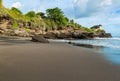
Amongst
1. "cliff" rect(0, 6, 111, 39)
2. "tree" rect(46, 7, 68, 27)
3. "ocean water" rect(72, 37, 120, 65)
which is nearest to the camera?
"ocean water" rect(72, 37, 120, 65)

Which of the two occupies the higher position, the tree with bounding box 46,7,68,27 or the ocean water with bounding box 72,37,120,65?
the tree with bounding box 46,7,68,27

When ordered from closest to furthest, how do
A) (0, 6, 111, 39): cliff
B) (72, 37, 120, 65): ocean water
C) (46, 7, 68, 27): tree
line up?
(72, 37, 120, 65): ocean water
(0, 6, 111, 39): cliff
(46, 7, 68, 27): tree

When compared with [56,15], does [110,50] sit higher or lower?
lower

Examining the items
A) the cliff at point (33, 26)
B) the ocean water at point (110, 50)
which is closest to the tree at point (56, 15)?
the cliff at point (33, 26)

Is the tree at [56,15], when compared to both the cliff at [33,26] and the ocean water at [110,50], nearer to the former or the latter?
the cliff at [33,26]

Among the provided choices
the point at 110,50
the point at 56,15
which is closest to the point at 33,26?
the point at 56,15

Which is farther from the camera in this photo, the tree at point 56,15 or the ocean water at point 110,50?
the tree at point 56,15

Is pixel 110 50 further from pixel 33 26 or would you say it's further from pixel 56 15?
pixel 56 15

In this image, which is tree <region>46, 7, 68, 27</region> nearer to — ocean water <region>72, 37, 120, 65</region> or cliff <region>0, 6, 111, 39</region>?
cliff <region>0, 6, 111, 39</region>

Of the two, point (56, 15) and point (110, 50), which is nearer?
point (110, 50)

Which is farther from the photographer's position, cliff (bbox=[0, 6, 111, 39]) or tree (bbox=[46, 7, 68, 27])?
tree (bbox=[46, 7, 68, 27])

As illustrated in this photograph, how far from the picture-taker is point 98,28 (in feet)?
447

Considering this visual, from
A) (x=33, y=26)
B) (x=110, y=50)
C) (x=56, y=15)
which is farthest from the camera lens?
(x=56, y=15)

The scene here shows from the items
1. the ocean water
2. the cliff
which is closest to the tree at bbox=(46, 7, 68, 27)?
the cliff
